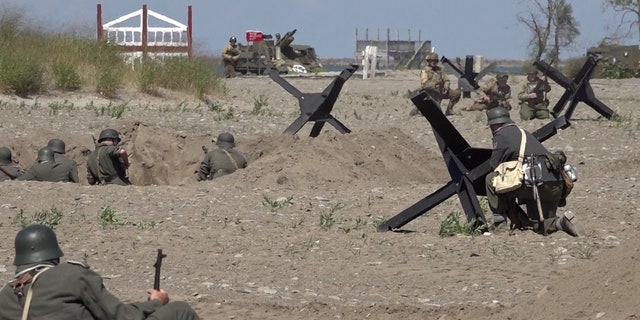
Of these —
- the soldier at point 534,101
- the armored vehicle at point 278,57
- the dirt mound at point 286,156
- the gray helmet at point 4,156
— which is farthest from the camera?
the armored vehicle at point 278,57

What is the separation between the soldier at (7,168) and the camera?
63.0 ft

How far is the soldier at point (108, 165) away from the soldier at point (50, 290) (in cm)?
1127

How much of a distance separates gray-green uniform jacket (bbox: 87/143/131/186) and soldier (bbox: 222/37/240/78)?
27.0 metres

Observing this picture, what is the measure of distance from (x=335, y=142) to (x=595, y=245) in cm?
770

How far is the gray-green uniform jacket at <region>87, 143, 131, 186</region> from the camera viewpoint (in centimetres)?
1919

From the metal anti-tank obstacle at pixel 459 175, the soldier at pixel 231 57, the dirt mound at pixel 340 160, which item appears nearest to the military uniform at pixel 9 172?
the dirt mound at pixel 340 160

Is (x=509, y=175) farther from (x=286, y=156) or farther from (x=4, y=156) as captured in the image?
(x=4, y=156)

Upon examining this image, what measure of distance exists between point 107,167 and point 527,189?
755 cm

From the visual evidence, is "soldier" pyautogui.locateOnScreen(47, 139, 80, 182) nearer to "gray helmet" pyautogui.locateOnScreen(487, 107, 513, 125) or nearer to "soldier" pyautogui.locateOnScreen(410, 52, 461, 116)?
"gray helmet" pyautogui.locateOnScreen(487, 107, 513, 125)

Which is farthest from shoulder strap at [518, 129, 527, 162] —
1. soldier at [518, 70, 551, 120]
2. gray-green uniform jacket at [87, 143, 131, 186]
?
soldier at [518, 70, 551, 120]

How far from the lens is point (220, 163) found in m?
19.4

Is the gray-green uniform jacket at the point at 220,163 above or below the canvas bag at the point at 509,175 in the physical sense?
below

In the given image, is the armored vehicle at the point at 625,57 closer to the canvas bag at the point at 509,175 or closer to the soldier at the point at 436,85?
the soldier at the point at 436,85

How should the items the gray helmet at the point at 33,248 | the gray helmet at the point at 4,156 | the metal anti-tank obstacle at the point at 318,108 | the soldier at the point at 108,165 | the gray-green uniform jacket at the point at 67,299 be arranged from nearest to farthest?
1. the gray-green uniform jacket at the point at 67,299
2. the gray helmet at the point at 33,248
3. the soldier at the point at 108,165
4. the gray helmet at the point at 4,156
5. the metal anti-tank obstacle at the point at 318,108
